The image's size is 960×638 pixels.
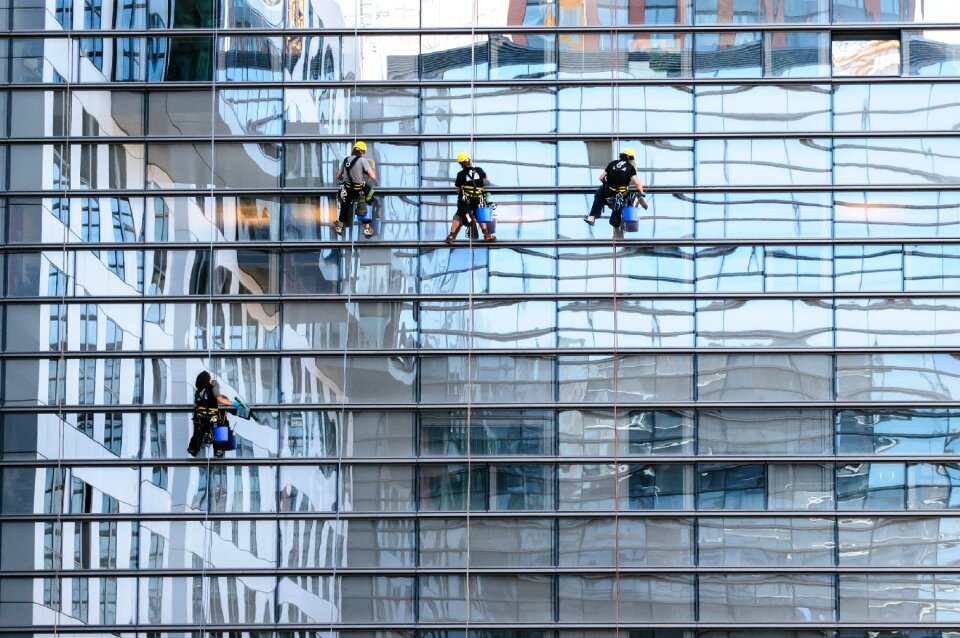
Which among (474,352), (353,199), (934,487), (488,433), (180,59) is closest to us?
(934,487)

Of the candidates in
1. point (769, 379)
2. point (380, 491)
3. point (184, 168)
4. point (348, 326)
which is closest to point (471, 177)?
point (348, 326)

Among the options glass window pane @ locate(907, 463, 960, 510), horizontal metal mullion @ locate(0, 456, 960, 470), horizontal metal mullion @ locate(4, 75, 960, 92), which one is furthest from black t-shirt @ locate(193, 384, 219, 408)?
glass window pane @ locate(907, 463, 960, 510)

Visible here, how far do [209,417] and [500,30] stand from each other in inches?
343

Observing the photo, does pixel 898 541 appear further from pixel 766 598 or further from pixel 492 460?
pixel 492 460

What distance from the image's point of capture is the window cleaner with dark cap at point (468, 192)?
72.1 feet

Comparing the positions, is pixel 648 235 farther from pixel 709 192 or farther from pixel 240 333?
pixel 240 333

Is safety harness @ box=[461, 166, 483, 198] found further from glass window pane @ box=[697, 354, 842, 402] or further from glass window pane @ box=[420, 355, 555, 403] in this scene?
glass window pane @ box=[697, 354, 842, 402]

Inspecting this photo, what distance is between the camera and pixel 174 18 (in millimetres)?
23375

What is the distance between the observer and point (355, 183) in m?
21.9

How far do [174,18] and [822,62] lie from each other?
11.9 metres

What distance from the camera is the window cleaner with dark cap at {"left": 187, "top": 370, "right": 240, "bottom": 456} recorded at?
21.8 metres

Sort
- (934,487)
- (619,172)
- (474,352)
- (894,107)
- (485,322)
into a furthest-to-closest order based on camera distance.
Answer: (894,107) < (485,322) < (474,352) < (934,487) < (619,172)

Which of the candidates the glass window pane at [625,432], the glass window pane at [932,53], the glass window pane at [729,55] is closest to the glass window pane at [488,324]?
the glass window pane at [625,432]

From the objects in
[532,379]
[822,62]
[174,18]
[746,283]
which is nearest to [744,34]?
[822,62]
